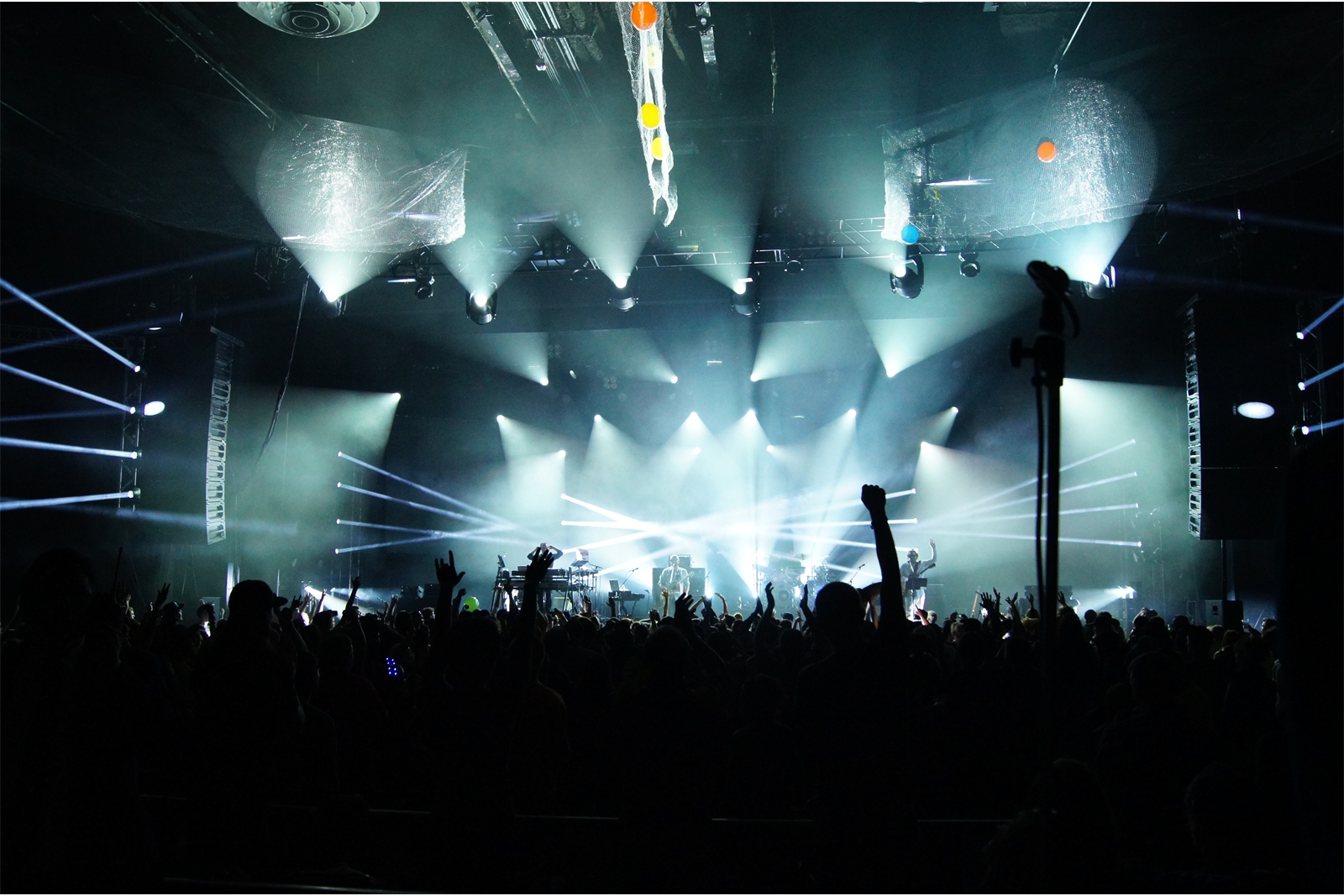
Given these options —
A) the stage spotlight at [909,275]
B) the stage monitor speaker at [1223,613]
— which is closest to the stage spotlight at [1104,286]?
the stage spotlight at [909,275]

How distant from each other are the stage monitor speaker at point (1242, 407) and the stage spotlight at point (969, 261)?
3.12 meters

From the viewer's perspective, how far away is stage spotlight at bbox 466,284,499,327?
35.5 ft

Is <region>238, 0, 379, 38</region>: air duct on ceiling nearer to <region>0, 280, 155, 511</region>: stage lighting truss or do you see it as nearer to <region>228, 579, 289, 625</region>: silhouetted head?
<region>228, 579, 289, 625</region>: silhouetted head

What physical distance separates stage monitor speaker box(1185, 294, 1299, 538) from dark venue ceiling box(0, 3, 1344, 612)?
40cm

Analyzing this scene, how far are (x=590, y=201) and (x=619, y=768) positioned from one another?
774cm

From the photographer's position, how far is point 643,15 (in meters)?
6.05

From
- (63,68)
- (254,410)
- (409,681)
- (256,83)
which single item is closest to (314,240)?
(256,83)

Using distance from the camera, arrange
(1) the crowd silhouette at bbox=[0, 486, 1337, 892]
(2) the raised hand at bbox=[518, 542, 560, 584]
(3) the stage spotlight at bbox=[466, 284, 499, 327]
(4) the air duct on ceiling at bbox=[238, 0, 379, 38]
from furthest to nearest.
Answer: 1. (3) the stage spotlight at bbox=[466, 284, 499, 327]
2. (4) the air duct on ceiling at bbox=[238, 0, 379, 38]
3. (2) the raised hand at bbox=[518, 542, 560, 584]
4. (1) the crowd silhouette at bbox=[0, 486, 1337, 892]

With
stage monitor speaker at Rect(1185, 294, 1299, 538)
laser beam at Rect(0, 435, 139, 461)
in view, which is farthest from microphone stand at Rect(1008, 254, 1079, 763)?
laser beam at Rect(0, 435, 139, 461)

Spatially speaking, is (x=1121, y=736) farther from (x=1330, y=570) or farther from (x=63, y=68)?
(x=63, y=68)

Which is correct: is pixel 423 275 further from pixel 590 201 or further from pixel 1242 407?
pixel 1242 407

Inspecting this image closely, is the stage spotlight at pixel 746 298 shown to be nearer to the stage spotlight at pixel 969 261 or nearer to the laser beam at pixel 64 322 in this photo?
the stage spotlight at pixel 969 261

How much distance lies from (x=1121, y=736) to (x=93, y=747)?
315 cm

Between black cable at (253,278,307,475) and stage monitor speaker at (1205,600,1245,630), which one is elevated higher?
black cable at (253,278,307,475)
